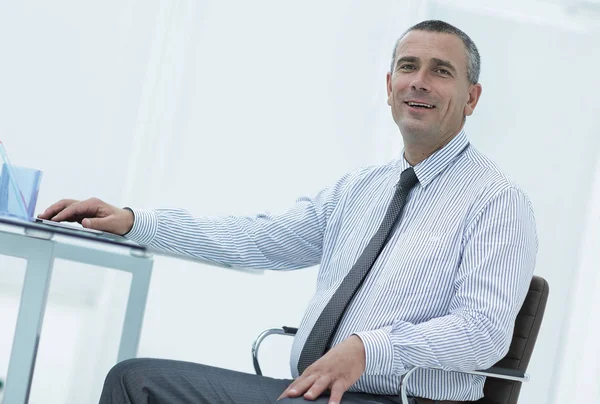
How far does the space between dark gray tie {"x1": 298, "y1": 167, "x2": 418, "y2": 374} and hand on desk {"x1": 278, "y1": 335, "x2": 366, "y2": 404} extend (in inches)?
10.7

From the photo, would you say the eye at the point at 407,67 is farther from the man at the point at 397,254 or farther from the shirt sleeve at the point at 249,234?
the shirt sleeve at the point at 249,234

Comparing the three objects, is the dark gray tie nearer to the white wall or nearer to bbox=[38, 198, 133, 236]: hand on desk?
bbox=[38, 198, 133, 236]: hand on desk

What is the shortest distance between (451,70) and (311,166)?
5.55 feet

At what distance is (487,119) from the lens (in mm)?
3711


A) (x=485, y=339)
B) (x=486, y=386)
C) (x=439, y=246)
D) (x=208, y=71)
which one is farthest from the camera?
(x=208, y=71)

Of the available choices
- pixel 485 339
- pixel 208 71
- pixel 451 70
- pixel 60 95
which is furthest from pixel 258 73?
pixel 485 339

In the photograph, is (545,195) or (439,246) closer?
(439,246)

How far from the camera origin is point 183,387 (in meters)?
1.64

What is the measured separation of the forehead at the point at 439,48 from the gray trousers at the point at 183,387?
877 mm

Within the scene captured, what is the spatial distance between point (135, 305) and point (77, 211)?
0.91 feet

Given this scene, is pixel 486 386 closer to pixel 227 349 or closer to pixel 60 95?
pixel 227 349

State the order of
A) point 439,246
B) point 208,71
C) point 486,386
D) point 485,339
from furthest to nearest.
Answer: point 208,71 < point 486,386 < point 439,246 < point 485,339

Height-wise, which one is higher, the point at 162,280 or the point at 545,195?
the point at 545,195

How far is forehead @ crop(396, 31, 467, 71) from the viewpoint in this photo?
203 cm
